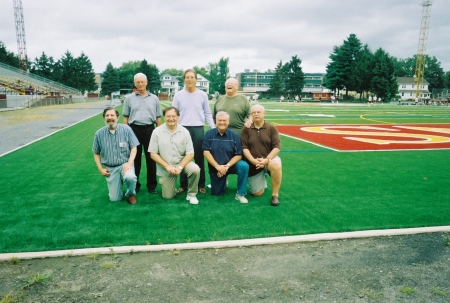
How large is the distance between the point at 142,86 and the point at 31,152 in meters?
5.73

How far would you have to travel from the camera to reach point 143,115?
6.17 m

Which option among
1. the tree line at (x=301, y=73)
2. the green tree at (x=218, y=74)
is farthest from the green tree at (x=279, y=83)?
the green tree at (x=218, y=74)

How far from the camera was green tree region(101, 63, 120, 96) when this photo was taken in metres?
95.7

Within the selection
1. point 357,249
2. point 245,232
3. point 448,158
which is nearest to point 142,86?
point 245,232

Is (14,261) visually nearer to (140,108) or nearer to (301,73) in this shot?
(140,108)

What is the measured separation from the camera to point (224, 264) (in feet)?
12.3

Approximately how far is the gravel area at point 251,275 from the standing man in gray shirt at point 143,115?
248 cm

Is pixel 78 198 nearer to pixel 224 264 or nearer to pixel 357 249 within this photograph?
pixel 224 264

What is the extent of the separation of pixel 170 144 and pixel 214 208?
124 centimetres

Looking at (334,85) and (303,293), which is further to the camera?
(334,85)

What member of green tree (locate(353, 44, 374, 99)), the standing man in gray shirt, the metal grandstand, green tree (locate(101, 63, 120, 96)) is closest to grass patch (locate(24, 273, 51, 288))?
the standing man in gray shirt

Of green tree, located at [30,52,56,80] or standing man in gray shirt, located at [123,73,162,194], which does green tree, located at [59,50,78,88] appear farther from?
standing man in gray shirt, located at [123,73,162,194]

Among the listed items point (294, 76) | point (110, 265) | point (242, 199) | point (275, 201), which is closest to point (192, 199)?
point (242, 199)

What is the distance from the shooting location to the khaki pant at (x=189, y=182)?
5703mm
